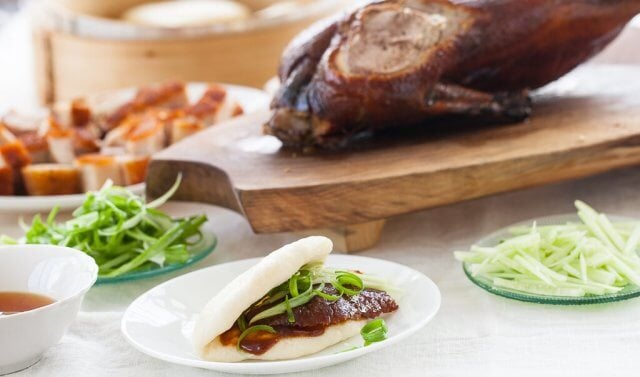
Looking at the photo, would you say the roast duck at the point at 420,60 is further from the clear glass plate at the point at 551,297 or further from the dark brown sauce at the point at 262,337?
the dark brown sauce at the point at 262,337

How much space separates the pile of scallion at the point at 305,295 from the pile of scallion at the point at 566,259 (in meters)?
0.31

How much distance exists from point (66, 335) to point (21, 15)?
15.4ft

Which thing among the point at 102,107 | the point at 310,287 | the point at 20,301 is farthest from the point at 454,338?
the point at 102,107

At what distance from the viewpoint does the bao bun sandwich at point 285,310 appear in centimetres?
162

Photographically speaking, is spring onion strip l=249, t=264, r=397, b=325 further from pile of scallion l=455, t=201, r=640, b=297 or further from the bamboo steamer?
the bamboo steamer

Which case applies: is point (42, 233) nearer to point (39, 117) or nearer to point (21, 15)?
point (39, 117)

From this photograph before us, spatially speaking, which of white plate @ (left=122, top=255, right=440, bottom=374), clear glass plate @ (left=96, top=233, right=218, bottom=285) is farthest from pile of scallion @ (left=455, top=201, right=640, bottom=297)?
clear glass plate @ (left=96, top=233, right=218, bottom=285)

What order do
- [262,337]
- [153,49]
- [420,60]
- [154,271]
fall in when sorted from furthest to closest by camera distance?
[153,49]
[420,60]
[154,271]
[262,337]

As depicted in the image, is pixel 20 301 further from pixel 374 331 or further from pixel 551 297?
pixel 551 297

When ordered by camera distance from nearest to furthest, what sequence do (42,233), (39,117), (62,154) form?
(42,233)
(62,154)
(39,117)

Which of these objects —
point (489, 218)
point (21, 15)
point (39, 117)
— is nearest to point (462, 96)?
point (489, 218)

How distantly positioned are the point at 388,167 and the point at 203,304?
0.60 m

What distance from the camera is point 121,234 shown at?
219cm

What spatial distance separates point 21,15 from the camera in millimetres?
6164
